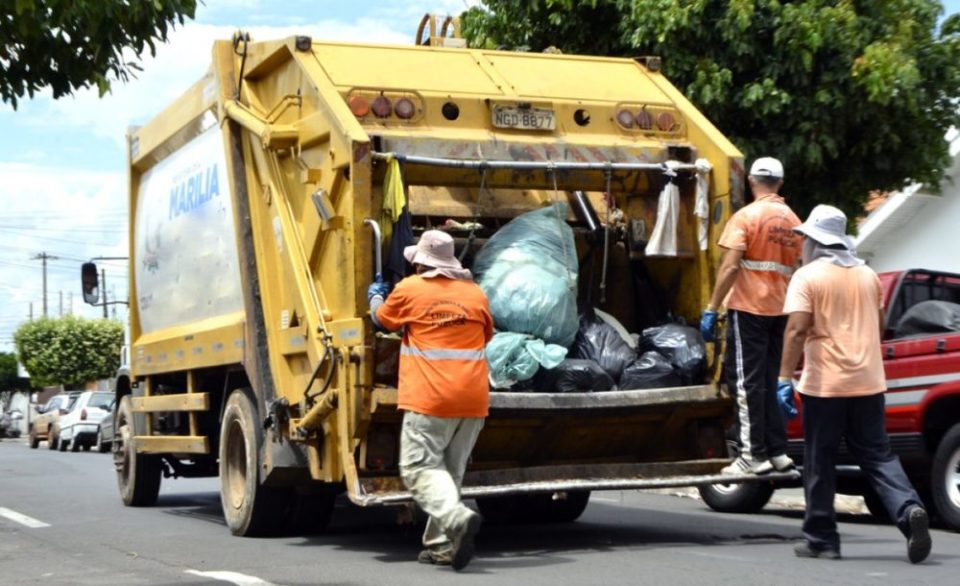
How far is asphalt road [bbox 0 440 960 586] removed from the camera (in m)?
7.10

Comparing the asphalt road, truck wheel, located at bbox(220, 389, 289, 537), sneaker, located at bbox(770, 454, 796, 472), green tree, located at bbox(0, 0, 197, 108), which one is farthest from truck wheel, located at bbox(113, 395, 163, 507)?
sneaker, located at bbox(770, 454, 796, 472)

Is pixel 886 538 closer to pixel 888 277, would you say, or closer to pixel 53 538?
pixel 888 277

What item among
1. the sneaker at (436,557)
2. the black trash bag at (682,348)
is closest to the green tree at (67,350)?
the black trash bag at (682,348)

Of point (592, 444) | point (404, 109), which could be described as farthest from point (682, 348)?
point (404, 109)

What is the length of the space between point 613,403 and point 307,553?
186 cm

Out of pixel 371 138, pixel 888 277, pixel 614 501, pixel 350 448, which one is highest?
pixel 371 138

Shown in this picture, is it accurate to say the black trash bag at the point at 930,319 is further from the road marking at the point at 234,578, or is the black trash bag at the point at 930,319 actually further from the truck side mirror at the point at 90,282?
the truck side mirror at the point at 90,282

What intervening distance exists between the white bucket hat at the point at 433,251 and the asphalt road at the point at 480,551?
4.95 ft

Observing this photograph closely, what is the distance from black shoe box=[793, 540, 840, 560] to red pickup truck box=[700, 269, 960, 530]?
2263 millimetres

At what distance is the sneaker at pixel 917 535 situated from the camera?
23.3ft

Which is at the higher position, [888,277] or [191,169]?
[191,169]

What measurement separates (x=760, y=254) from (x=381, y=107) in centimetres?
221

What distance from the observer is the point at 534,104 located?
8664 mm

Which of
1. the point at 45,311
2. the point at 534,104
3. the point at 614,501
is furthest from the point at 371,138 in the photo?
the point at 45,311
